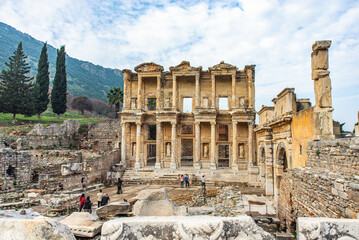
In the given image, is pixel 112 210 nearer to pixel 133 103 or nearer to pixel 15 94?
pixel 133 103

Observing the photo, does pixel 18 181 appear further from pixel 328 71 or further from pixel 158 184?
pixel 328 71

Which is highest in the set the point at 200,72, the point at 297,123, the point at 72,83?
the point at 72,83

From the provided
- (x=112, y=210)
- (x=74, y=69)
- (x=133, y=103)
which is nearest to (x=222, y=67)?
(x=133, y=103)

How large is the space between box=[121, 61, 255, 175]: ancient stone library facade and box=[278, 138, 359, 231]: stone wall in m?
15.9

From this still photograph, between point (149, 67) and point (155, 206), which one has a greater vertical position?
point (149, 67)

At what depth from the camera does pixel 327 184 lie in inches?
235

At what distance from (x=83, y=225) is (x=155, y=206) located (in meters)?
2.29

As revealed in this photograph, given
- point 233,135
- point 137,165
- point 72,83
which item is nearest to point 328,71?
point 233,135

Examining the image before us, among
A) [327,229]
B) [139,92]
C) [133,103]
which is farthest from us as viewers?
[133,103]

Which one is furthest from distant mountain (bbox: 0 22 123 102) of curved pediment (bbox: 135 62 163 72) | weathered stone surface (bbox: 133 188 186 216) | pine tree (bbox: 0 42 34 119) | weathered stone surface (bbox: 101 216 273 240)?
weathered stone surface (bbox: 101 216 273 240)

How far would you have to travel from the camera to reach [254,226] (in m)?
2.81

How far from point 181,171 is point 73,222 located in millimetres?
17894

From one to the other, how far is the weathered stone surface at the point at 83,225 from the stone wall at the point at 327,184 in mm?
5980

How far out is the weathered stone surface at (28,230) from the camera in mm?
2844
